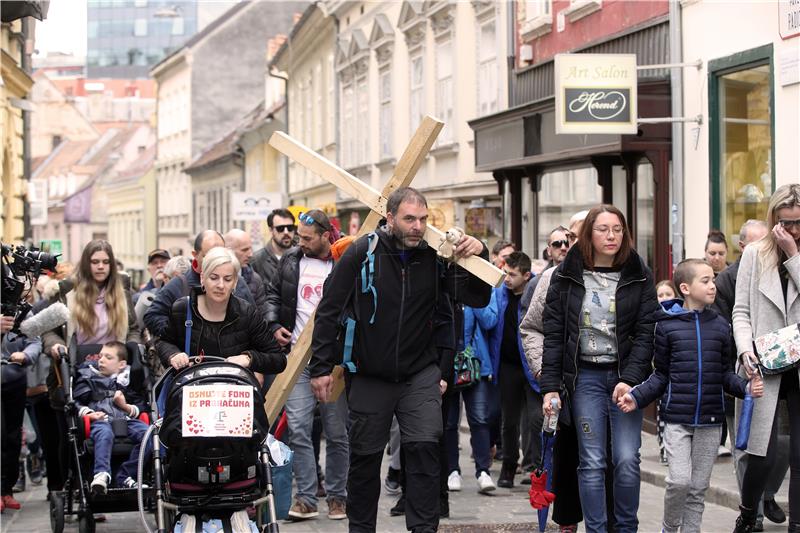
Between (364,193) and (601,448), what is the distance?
1927 millimetres

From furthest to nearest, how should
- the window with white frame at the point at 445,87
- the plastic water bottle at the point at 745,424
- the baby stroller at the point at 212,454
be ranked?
A: the window with white frame at the point at 445,87, the plastic water bottle at the point at 745,424, the baby stroller at the point at 212,454

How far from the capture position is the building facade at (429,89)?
74.5ft

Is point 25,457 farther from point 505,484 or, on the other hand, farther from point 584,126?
point 584,126

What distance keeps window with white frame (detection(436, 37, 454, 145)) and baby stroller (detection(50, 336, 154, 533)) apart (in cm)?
1565

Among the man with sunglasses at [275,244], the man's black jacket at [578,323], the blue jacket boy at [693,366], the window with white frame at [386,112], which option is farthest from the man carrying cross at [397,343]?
the window with white frame at [386,112]

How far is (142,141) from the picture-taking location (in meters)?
86.9

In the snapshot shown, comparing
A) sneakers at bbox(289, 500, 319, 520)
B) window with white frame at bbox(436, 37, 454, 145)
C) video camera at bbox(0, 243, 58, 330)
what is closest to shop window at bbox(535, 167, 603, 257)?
window with white frame at bbox(436, 37, 454, 145)

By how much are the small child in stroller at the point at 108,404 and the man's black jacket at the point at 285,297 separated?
3.80 feet

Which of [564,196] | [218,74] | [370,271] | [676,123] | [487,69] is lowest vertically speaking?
[370,271]

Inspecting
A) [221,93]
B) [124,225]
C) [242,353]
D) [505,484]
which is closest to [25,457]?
[505,484]

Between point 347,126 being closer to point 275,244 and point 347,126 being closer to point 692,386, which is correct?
point 275,244

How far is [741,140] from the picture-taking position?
14359mm

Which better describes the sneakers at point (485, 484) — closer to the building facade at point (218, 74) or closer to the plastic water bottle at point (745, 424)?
the plastic water bottle at point (745, 424)

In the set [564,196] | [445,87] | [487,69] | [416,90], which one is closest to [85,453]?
[564,196]
